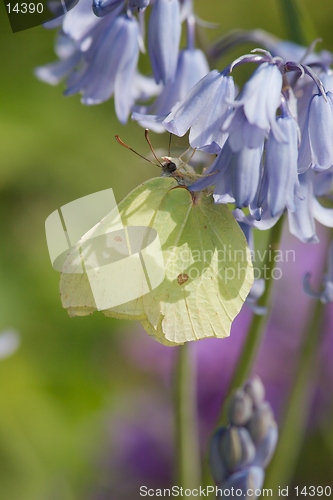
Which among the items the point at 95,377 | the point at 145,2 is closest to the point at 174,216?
the point at 145,2

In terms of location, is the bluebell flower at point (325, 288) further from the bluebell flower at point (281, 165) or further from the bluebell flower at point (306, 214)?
the bluebell flower at point (281, 165)

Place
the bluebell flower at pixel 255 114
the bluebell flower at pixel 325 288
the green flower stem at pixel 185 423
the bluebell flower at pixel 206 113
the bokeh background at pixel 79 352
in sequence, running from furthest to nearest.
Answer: the bokeh background at pixel 79 352, the green flower stem at pixel 185 423, the bluebell flower at pixel 325 288, the bluebell flower at pixel 206 113, the bluebell flower at pixel 255 114

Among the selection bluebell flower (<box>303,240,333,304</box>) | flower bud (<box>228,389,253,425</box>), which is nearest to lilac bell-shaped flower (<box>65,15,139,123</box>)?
bluebell flower (<box>303,240,333,304</box>)

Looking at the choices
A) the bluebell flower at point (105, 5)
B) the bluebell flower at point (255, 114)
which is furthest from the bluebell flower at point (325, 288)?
the bluebell flower at point (105, 5)

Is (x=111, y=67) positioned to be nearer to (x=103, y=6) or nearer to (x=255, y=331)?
(x=103, y=6)

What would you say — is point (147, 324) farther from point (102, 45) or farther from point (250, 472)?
point (102, 45)

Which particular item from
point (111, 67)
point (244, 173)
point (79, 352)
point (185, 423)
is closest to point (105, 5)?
point (111, 67)

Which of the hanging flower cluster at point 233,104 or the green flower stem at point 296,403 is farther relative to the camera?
the green flower stem at point 296,403
